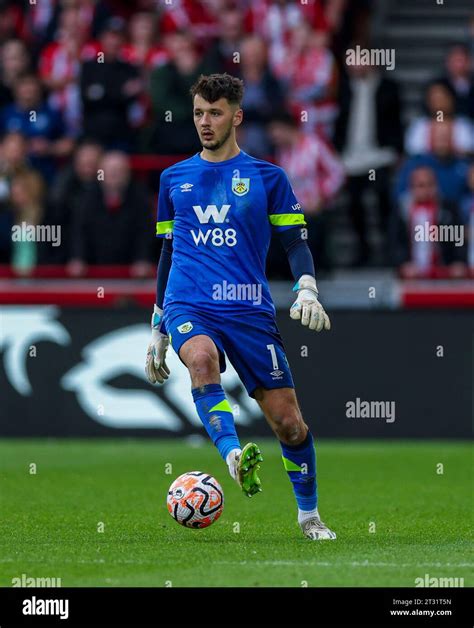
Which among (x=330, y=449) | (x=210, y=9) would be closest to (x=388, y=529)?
(x=330, y=449)

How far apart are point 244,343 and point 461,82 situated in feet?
34.0

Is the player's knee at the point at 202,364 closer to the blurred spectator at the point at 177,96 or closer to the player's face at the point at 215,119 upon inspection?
the player's face at the point at 215,119

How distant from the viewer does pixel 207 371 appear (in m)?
8.77

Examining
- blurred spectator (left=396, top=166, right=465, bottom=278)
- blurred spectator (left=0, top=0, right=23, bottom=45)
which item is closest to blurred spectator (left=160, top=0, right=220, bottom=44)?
blurred spectator (left=0, top=0, right=23, bottom=45)

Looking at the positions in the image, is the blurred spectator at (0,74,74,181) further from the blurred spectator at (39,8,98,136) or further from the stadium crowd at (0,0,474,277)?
the blurred spectator at (39,8,98,136)

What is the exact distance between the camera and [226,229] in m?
9.12

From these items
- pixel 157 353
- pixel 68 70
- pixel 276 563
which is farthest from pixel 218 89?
pixel 68 70

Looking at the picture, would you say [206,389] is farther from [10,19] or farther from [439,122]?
[10,19]

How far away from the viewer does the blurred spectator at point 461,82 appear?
18.5 meters

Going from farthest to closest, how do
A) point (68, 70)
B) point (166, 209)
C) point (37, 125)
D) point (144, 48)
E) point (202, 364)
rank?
1. point (68, 70)
2. point (144, 48)
3. point (37, 125)
4. point (166, 209)
5. point (202, 364)

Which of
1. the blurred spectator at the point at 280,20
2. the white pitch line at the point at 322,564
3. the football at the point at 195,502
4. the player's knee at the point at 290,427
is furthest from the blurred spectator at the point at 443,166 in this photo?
the white pitch line at the point at 322,564

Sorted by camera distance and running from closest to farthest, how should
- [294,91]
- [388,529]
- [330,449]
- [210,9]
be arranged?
1. [388,529]
2. [330,449]
3. [294,91]
4. [210,9]
